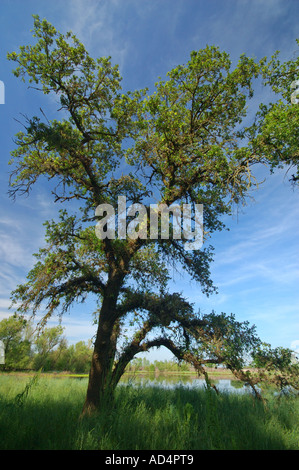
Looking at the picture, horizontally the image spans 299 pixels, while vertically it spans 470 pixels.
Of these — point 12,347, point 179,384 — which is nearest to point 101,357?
point 179,384

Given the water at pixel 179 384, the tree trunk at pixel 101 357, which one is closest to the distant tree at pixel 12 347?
the water at pixel 179 384

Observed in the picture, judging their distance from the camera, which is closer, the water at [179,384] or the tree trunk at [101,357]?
the water at [179,384]

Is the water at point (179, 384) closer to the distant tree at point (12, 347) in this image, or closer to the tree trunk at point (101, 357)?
the tree trunk at point (101, 357)

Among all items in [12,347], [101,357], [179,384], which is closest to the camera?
[101,357]

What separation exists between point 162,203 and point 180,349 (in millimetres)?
5722

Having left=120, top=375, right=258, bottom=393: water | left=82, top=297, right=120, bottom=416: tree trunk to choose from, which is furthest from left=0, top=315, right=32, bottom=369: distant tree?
left=82, top=297, right=120, bottom=416: tree trunk

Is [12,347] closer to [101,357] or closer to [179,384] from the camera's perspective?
[179,384]

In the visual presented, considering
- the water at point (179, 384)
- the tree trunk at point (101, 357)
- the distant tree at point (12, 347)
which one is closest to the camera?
the water at point (179, 384)

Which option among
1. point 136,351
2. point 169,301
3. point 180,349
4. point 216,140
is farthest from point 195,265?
point 216,140

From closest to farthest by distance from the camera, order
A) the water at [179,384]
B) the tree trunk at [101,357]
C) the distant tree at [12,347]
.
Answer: the water at [179,384]
the tree trunk at [101,357]
the distant tree at [12,347]

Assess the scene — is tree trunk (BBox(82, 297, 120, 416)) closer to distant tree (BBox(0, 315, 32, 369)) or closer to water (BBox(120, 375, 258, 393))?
water (BBox(120, 375, 258, 393))

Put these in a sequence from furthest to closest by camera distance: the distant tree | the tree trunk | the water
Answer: the distant tree < the tree trunk < the water

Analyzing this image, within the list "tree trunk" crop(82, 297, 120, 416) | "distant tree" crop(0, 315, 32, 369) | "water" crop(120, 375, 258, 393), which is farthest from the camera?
"distant tree" crop(0, 315, 32, 369)
